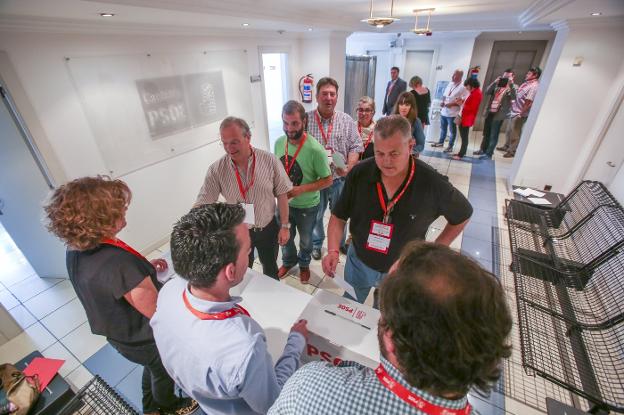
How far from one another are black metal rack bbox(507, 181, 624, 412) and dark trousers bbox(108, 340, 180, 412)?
229 centimetres

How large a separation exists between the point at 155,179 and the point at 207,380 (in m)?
3.25

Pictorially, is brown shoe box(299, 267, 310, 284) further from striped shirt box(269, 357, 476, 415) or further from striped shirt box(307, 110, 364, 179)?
striped shirt box(269, 357, 476, 415)

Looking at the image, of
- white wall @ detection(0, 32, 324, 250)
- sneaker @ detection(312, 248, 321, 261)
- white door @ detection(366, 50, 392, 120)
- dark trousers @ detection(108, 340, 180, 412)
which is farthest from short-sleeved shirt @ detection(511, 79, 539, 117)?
dark trousers @ detection(108, 340, 180, 412)

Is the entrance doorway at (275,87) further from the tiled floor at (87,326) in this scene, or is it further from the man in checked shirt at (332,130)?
the tiled floor at (87,326)

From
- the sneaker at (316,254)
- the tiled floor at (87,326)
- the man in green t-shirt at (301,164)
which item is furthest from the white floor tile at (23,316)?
the sneaker at (316,254)

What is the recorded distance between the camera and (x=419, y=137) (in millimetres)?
3727

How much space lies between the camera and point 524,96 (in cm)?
562

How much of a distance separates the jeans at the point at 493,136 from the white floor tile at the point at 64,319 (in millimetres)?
7615

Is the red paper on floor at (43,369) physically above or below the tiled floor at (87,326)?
above

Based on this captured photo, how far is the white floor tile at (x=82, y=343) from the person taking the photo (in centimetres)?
233

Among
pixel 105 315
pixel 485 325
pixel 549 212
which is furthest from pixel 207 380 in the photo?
pixel 549 212

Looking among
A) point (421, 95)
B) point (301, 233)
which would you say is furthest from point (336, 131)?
point (421, 95)

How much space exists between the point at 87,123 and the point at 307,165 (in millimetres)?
2314

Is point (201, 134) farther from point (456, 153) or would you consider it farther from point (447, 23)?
point (456, 153)
